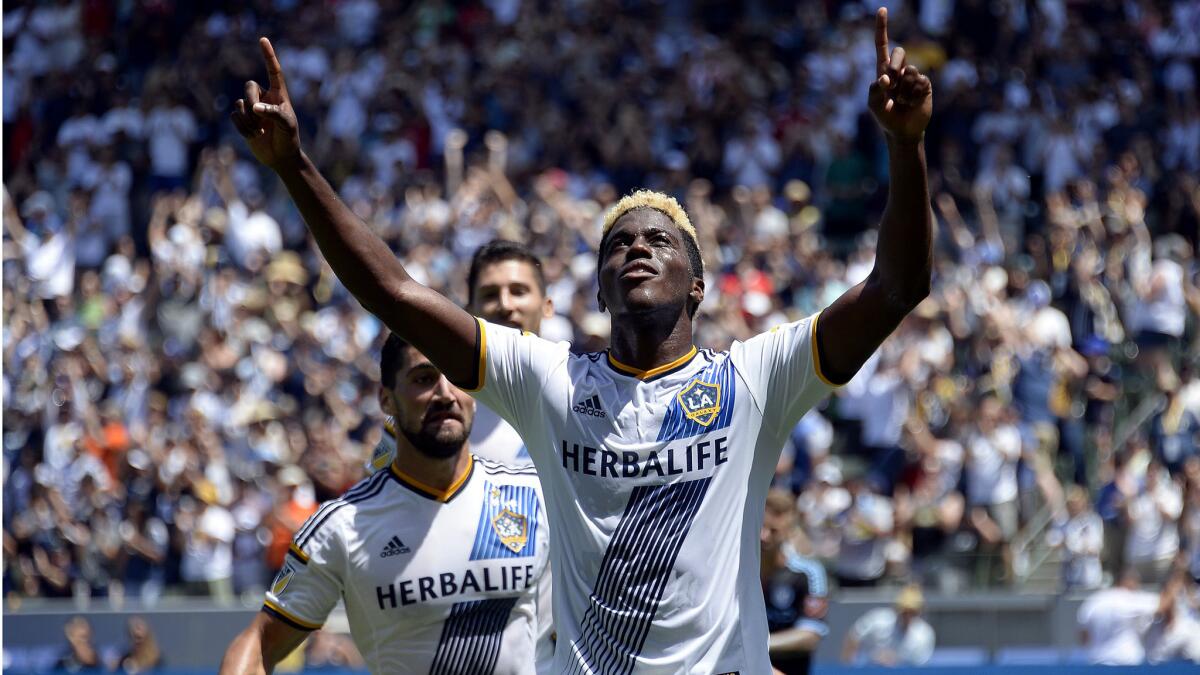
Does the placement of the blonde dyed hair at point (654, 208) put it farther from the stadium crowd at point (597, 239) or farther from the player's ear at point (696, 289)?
the stadium crowd at point (597, 239)

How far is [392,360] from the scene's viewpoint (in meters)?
5.77

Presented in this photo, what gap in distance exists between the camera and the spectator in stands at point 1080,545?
14.0 meters

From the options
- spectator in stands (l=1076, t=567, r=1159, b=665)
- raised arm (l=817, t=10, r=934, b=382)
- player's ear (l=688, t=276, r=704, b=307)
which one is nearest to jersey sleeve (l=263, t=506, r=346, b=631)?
player's ear (l=688, t=276, r=704, b=307)

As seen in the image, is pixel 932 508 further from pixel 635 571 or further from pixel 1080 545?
pixel 635 571

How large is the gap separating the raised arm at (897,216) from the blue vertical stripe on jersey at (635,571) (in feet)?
1.80

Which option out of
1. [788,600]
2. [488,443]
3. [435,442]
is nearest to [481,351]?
[435,442]

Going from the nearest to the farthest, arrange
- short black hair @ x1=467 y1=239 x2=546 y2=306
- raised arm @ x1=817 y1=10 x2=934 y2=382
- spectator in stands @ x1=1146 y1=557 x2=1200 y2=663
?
raised arm @ x1=817 y1=10 x2=934 y2=382, short black hair @ x1=467 y1=239 x2=546 y2=306, spectator in stands @ x1=1146 y1=557 x2=1200 y2=663

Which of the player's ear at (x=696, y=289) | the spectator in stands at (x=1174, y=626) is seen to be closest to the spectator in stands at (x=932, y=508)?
the spectator in stands at (x=1174, y=626)

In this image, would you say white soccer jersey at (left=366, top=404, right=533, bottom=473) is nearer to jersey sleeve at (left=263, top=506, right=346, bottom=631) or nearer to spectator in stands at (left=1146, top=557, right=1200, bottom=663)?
jersey sleeve at (left=263, top=506, right=346, bottom=631)

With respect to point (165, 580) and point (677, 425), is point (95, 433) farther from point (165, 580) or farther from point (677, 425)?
point (677, 425)

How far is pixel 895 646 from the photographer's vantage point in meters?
13.0

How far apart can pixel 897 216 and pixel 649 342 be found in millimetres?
745

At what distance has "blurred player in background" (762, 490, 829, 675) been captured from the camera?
7.72 meters

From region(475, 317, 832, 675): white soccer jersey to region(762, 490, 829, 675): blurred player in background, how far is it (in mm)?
3498
